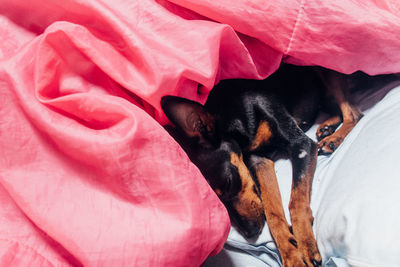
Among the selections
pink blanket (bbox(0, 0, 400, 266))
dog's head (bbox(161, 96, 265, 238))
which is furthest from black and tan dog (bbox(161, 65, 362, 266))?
pink blanket (bbox(0, 0, 400, 266))

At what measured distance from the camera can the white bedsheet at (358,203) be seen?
1.87ft

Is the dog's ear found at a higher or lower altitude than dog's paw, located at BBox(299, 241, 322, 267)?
higher

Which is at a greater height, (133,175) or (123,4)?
(123,4)

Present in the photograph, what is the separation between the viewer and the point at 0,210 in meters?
0.66

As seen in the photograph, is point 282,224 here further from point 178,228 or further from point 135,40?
point 135,40

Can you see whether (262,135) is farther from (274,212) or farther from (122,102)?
(122,102)

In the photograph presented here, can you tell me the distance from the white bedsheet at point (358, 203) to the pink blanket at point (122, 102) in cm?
20

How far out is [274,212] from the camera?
3.09ft

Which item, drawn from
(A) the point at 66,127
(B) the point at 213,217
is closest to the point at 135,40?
(A) the point at 66,127

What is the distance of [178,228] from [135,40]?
0.46 m

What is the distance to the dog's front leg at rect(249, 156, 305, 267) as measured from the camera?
0.83m

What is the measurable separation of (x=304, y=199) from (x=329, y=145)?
277 mm

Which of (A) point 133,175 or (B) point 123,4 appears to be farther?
(B) point 123,4

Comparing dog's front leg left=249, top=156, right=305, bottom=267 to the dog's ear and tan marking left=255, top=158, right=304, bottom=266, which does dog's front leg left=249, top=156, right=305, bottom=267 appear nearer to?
tan marking left=255, top=158, right=304, bottom=266
